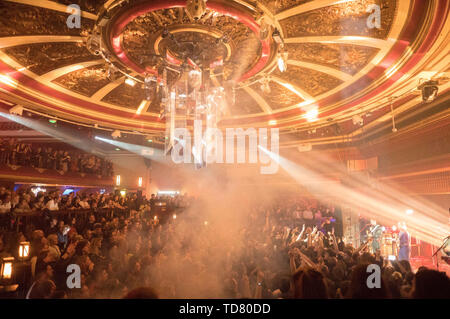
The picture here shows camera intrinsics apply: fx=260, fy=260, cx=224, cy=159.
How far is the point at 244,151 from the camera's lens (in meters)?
14.6

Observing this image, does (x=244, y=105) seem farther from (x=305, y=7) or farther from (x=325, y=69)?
(x=305, y=7)

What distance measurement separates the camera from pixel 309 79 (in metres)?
6.81

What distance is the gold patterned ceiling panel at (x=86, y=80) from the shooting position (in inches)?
263

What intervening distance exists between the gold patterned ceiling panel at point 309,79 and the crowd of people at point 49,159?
1041 cm

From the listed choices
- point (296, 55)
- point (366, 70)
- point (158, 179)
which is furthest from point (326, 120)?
point (158, 179)

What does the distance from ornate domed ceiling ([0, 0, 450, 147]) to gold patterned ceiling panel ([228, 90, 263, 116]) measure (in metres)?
0.09

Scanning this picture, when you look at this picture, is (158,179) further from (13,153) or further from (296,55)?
(296,55)

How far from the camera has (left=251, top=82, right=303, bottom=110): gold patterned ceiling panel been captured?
7.46 meters

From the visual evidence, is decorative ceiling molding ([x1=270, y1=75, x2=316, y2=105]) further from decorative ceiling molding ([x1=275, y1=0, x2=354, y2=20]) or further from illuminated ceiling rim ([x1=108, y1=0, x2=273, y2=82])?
decorative ceiling molding ([x1=275, y1=0, x2=354, y2=20])

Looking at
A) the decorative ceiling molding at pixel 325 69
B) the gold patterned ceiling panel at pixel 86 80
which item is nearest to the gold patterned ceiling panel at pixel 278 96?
the decorative ceiling molding at pixel 325 69

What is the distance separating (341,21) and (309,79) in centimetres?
231

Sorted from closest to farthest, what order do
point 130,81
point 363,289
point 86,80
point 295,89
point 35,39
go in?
point 363,289
point 35,39
point 130,81
point 86,80
point 295,89

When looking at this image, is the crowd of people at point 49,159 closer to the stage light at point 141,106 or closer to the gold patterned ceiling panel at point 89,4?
the stage light at point 141,106

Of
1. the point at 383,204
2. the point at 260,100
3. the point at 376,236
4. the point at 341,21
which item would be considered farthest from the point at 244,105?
the point at 376,236
